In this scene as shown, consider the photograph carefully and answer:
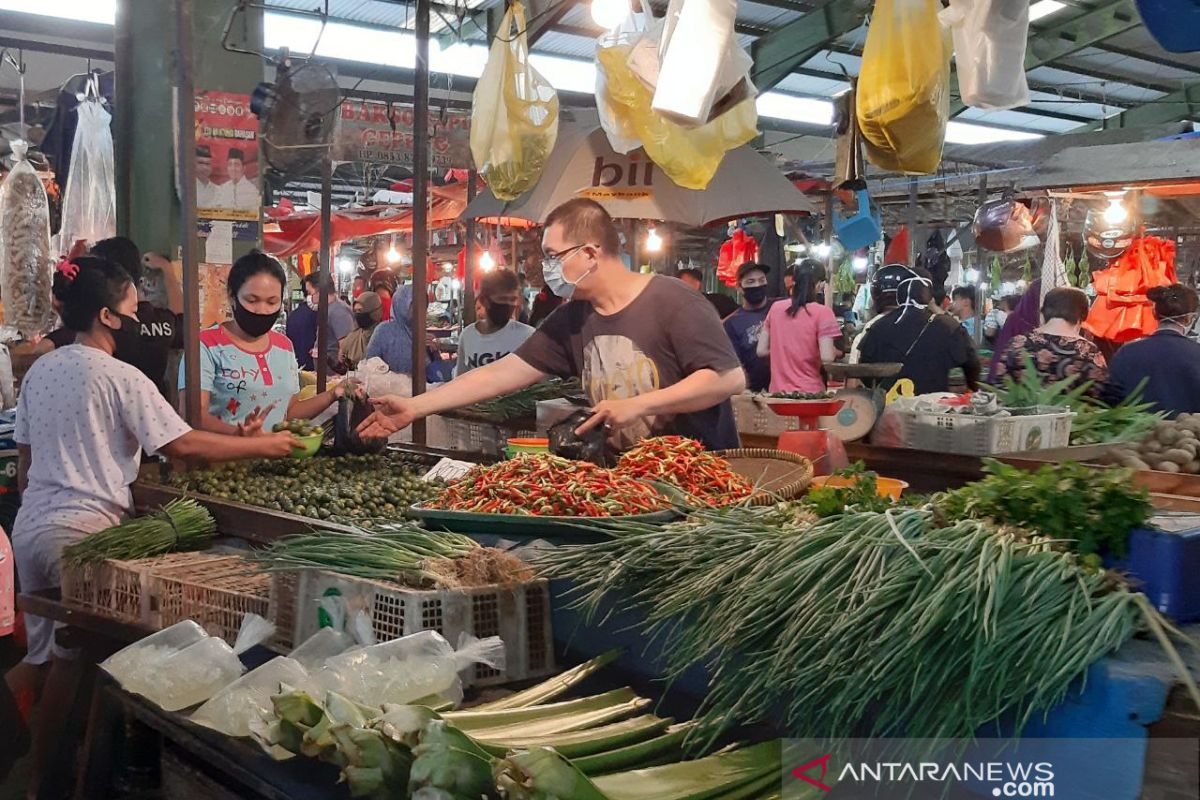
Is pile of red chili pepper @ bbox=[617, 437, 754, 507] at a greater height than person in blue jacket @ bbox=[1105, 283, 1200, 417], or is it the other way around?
person in blue jacket @ bbox=[1105, 283, 1200, 417]

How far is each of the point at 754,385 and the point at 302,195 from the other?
17130mm

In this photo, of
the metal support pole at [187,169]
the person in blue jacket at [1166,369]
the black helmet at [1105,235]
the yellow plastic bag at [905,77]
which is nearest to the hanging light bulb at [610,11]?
the yellow plastic bag at [905,77]

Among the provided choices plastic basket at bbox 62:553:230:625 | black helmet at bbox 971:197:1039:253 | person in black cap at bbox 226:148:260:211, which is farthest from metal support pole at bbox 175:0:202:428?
black helmet at bbox 971:197:1039:253

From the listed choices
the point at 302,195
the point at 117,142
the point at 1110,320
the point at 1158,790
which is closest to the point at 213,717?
the point at 1158,790

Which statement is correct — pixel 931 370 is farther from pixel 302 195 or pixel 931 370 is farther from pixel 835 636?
pixel 302 195

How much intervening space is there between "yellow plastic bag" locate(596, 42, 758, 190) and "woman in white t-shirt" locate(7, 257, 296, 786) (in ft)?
5.79

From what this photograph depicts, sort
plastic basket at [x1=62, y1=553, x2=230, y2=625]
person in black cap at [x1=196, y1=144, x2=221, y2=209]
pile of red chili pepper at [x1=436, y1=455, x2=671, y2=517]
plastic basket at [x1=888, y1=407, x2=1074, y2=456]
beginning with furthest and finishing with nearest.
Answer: person in black cap at [x1=196, y1=144, x2=221, y2=209], plastic basket at [x1=888, y1=407, x2=1074, y2=456], plastic basket at [x1=62, y1=553, x2=230, y2=625], pile of red chili pepper at [x1=436, y1=455, x2=671, y2=517]

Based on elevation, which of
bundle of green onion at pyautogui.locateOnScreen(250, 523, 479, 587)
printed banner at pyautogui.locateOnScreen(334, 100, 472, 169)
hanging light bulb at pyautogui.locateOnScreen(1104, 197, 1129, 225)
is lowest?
bundle of green onion at pyautogui.locateOnScreen(250, 523, 479, 587)

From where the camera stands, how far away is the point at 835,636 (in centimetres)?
169

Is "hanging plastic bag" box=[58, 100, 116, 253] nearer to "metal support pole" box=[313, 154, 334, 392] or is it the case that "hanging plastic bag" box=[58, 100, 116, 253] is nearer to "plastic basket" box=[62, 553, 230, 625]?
"metal support pole" box=[313, 154, 334, 392]

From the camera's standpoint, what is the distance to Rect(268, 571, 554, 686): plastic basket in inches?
88.7

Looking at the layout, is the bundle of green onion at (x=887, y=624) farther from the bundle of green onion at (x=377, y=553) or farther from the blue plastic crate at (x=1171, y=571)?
the bundle of green onion at (x=377, y=553)

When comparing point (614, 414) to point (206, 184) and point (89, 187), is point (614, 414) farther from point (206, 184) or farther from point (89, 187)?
point (89, 187)

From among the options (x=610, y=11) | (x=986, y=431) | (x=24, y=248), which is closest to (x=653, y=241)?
(x=24, y=248)
